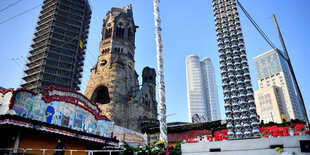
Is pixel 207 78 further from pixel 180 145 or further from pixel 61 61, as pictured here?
pixel 180 145

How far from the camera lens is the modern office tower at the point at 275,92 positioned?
412 ft

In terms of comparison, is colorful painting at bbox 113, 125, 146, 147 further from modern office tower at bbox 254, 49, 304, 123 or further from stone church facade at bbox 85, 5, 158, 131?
modern office tower at bbox 254, 49, 304, 123

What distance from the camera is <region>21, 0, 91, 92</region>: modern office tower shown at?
5116 cm

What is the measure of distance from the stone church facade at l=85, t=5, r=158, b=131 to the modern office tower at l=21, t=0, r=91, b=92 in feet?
19.2

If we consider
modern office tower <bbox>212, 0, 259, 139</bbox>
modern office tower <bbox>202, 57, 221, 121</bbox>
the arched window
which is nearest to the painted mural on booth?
modern office tower <bbox>212, 0, 259, 139</bbox>

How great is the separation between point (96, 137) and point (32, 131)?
699 centimetres

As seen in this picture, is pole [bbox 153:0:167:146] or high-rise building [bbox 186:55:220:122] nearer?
pole [bbox 153:0:167:146]

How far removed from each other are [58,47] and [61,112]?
1533 inches

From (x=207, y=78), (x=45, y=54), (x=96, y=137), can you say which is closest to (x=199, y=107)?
(x=207, y=78)

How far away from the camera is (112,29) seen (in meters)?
59.8

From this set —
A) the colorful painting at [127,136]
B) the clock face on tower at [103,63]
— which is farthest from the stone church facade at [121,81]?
the colorful painting at [127,136]

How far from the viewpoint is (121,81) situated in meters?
51.0

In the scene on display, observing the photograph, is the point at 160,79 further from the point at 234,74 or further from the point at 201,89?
the point at 201,89

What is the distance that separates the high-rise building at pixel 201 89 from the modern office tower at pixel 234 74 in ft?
514
